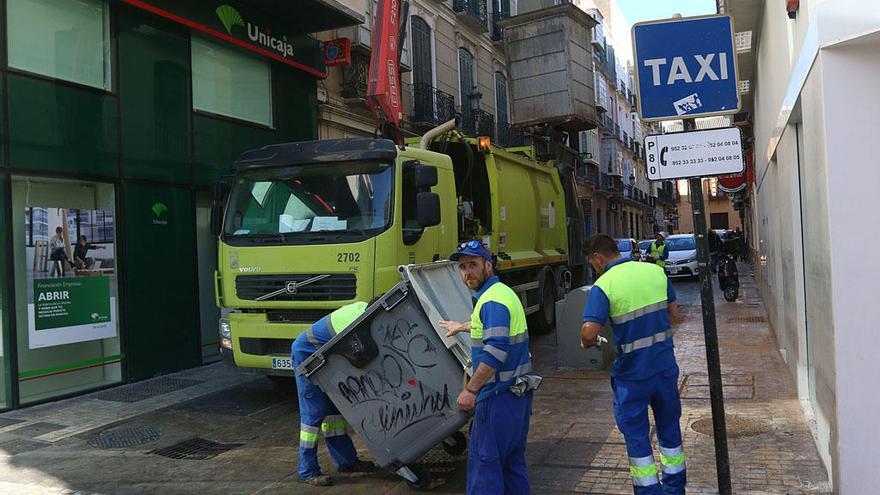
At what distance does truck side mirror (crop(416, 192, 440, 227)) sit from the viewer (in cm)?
664

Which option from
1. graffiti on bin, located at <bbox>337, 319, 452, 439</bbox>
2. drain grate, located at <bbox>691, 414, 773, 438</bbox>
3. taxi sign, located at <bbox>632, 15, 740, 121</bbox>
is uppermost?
taxi sign, located at <bbox>632, 15, 740, 121</bbox>

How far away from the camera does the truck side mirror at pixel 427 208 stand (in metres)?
6.64

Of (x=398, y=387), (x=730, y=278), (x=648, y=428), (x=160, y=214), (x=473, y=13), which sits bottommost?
(x=648, y=428)

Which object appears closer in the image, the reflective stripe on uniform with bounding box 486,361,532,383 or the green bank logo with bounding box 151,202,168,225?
the reflective stripe on uniform with bounding box 486,361,532,383

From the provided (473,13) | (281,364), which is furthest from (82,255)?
(473,13)

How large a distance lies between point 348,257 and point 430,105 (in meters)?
11.0

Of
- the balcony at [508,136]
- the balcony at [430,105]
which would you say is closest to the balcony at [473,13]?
the balcony at [430,105]

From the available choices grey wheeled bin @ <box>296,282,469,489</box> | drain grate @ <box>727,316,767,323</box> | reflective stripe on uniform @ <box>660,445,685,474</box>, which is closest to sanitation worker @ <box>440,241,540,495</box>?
grey wheeled bin @ <box>296,282,469,489</box>

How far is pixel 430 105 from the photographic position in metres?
16.9

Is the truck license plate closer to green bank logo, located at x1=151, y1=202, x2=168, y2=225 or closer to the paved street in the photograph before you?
the paved street

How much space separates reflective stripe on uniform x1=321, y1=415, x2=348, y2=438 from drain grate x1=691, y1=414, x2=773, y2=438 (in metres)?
2.93

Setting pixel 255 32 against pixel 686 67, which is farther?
pixel 255 32

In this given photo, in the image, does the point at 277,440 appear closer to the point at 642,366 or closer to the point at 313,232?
the point at 313,232

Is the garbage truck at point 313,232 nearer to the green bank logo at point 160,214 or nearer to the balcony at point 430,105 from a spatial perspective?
the green bank logo at point 160,214
